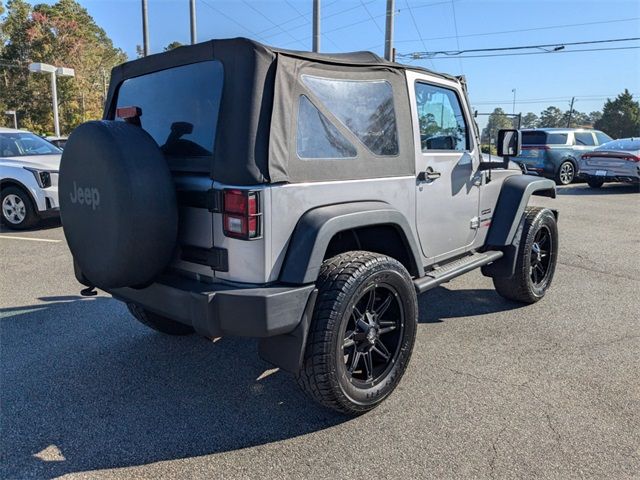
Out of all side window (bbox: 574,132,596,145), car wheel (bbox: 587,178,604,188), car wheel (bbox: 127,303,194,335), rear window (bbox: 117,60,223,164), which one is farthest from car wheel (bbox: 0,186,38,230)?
side window (bbox: 574,132,596,145)

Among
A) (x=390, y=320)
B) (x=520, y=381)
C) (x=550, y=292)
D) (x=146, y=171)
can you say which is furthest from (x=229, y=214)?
(x=550, y=292)

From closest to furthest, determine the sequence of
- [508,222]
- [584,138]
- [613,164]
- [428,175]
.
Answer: [428,175]
[508,222]
[613,164]
[584,138]

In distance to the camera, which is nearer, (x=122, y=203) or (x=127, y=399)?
(x=122, y=203)

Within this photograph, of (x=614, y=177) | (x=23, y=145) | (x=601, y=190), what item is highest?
(x=23, y=145)

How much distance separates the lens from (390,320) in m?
2.99

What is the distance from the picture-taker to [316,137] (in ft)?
8.70

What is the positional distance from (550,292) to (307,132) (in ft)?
11.9

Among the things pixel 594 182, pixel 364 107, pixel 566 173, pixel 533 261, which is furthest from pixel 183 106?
pixel 566 173

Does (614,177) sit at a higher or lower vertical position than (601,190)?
higher

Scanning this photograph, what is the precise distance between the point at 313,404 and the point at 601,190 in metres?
13.9

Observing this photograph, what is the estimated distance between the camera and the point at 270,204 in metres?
2.35

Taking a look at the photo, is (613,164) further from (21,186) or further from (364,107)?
(21,186)

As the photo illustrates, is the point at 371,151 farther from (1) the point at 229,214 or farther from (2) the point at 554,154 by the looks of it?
(2) the point at 554,154

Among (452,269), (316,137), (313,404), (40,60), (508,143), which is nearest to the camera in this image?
(316,137)
